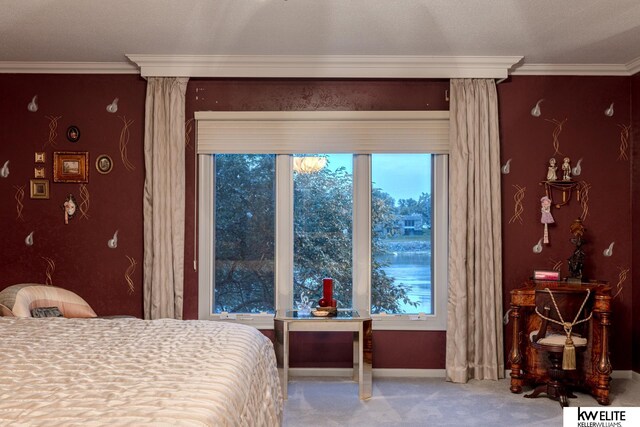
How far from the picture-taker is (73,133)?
4.85 m

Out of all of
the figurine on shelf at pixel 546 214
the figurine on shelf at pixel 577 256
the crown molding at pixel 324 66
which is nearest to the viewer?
the figurine on shelf at pixel 577 256

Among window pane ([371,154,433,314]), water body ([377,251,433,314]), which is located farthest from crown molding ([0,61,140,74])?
water body ([377,251,433,314])

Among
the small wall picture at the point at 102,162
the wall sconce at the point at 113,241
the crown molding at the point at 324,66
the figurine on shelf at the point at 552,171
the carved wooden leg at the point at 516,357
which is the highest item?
the crown molding at the point at 324,66

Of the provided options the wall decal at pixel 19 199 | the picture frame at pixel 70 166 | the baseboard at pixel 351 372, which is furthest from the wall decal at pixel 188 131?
the baseboard at pixel 351 372

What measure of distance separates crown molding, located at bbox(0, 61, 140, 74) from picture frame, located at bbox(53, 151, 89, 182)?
0.65 metres

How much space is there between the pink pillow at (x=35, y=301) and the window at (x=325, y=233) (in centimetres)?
109

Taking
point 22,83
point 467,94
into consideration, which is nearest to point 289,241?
point 467,94

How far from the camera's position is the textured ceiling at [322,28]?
11.5 feet

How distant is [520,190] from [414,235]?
36.0 inches

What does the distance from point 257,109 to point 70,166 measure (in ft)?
5.13

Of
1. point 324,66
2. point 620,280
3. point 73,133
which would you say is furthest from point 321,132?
point 620,280

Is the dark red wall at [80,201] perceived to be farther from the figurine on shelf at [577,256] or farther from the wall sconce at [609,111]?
the wall sconce at [609,111]

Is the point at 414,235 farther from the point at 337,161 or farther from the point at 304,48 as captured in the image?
the point at 304,48

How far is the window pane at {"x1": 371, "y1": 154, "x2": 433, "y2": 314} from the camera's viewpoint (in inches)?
196
